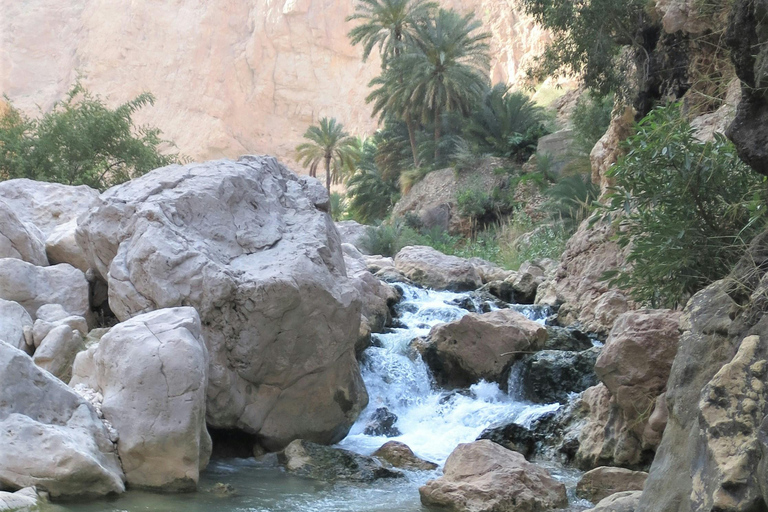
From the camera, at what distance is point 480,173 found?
2561 centimetres

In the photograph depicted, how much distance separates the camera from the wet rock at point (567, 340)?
32.4 ft

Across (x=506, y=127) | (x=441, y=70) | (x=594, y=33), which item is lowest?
(x=594, y=33)

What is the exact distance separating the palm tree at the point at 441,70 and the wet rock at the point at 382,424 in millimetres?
19200

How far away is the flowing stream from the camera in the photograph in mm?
5637

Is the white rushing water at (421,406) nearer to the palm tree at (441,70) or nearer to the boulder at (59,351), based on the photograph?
the boulder at (59,351)

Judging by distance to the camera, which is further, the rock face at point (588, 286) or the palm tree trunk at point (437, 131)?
the palm tree trunk at point (437, 131)

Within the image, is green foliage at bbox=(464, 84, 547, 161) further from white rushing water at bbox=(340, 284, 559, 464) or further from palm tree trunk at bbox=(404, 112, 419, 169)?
white rushing water at bbox=(340, 284, 559, 464)

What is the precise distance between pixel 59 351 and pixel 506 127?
70.2 feet

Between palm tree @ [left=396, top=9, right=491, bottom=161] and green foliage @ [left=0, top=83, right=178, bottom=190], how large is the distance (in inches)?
464

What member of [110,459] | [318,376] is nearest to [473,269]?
[318,376]

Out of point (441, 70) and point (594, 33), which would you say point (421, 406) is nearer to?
point (594, 33)

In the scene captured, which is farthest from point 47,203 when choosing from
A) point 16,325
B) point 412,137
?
point 412,137

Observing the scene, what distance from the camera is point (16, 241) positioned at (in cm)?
825

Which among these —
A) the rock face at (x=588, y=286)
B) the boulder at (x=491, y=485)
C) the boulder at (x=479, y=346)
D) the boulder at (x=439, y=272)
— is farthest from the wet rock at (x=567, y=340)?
the boulder at (x=439, y=272)
